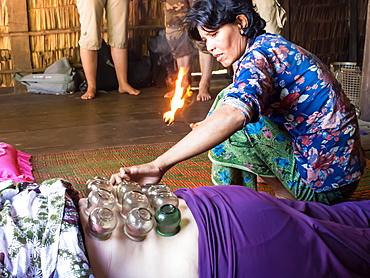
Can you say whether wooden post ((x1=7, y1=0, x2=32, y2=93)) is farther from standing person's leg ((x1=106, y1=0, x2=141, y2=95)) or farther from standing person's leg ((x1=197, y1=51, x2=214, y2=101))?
standing person's leg ((x1=197, y1=51, x2=214, y2=101))

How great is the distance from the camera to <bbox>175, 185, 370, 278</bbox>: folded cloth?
1103mm

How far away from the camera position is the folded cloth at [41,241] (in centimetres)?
98

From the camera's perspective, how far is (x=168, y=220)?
110 centimetres

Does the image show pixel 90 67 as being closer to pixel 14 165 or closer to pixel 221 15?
pixel 14 165

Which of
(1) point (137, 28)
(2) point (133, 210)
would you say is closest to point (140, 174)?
(2) point (133, 210)

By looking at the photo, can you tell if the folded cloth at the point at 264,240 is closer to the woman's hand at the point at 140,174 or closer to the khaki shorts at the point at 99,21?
the woman's hand at the point at 140,174

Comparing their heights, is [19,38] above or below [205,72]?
above

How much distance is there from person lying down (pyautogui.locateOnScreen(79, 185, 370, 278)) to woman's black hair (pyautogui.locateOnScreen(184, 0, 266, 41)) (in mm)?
638

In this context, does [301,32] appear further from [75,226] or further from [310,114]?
[75,226]

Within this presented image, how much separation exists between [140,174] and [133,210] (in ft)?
0.98

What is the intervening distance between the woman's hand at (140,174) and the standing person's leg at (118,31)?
10.2ft

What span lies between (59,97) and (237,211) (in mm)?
3574

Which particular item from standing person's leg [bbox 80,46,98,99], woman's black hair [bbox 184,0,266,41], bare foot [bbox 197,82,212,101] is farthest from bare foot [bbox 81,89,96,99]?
woman's black hair [bbox 184,0,266,41]

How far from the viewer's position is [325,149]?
1.68 m
